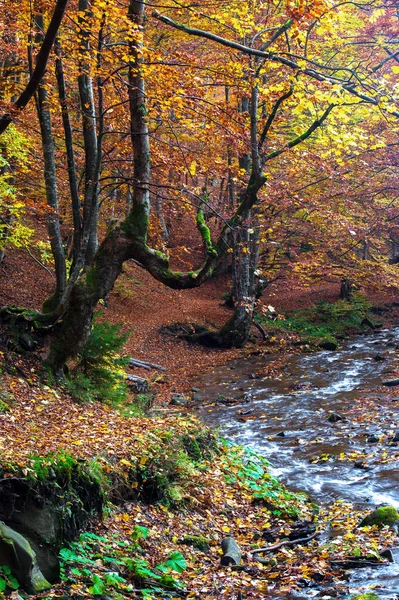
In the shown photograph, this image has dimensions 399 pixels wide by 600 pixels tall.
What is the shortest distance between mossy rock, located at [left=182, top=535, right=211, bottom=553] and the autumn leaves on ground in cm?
1

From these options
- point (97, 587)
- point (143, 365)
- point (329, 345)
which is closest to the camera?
point (97, 587)

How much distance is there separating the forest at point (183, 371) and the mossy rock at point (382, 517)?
2 cm

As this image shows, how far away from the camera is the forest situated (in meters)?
5.35

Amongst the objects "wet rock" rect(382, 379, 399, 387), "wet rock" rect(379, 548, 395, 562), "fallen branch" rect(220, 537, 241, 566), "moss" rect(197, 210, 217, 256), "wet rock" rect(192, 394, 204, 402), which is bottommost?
"fallen branch" rect(220, 537, 241, 566)

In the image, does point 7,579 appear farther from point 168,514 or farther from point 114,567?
point 168,514

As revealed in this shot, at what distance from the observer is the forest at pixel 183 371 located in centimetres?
535

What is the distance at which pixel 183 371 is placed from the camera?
1761 cm

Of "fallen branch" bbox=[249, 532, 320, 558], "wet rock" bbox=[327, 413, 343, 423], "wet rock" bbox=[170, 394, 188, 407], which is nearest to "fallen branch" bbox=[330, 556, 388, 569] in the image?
"fallen branch" bbox=[249, 532, 320, 558]

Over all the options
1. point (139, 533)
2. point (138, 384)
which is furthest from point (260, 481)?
point (138, 384)

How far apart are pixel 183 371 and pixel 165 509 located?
11.0 meters

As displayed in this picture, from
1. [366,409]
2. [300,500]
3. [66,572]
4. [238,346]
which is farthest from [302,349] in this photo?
[66,572]

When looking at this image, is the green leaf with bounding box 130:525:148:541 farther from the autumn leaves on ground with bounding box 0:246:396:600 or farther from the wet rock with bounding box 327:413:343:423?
the wet rock with bounding box 327:413:343:423

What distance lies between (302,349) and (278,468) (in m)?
11.2

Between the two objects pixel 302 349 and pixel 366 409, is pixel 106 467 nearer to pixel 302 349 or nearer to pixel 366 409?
pixel 366 409
